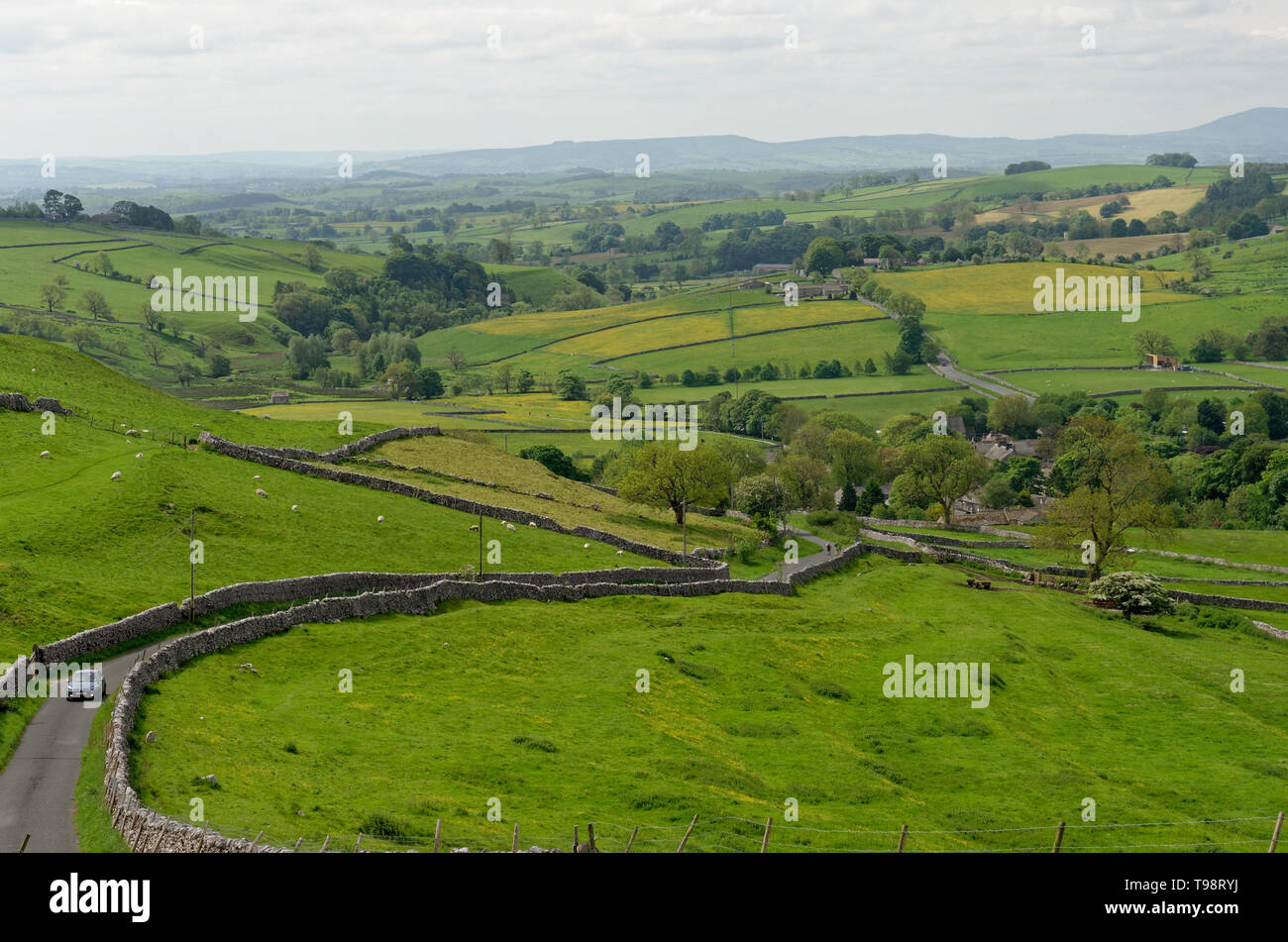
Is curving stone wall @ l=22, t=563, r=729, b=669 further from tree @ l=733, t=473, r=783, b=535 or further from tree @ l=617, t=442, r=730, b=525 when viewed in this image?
tree @ l=733, t=473, r=783, b=535

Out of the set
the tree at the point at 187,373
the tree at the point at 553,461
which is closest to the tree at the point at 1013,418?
the tree at the point at 553,461

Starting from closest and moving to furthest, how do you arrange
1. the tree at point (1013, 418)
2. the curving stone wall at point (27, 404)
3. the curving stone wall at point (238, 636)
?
the curving stone wall at point (238, 636), the curving stone wall at point (27, 404), the tree at point (1013, 418)

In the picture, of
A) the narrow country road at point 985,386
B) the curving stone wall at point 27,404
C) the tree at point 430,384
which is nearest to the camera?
the curving stone wall at point 27,404

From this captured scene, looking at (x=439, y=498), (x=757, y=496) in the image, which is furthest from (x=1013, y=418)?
(x=439, y=498)

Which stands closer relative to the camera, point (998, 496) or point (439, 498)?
point (439, 498)

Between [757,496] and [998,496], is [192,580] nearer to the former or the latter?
[757,496]

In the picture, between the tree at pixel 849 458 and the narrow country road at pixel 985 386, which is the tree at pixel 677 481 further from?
the narrow country road at pixel 985 386

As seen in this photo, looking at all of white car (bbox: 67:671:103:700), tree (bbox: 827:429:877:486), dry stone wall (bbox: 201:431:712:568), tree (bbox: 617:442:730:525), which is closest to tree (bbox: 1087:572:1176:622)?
tree (bbox: 617:442:730:525)
